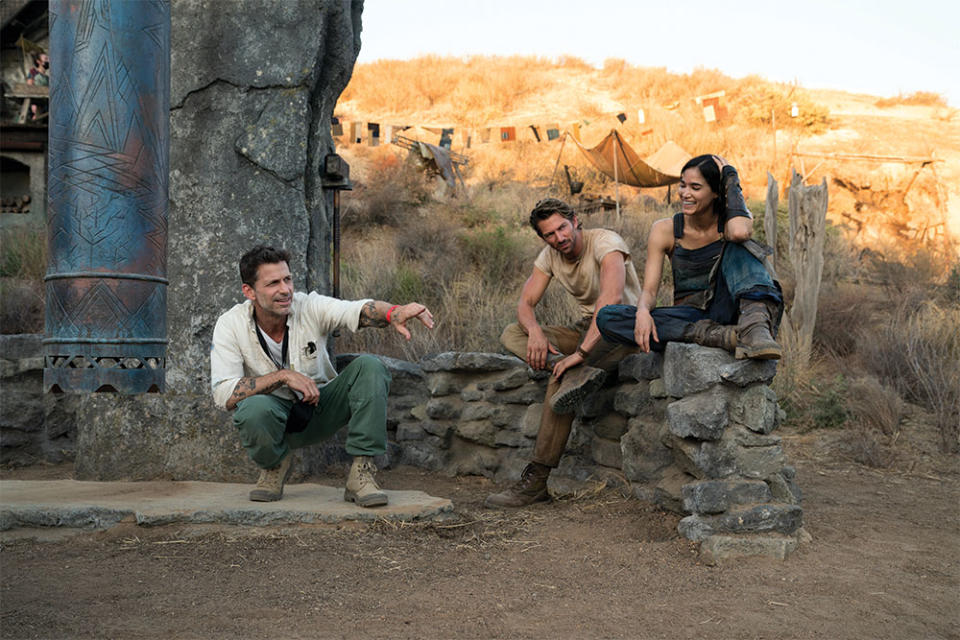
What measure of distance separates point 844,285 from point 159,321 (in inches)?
354

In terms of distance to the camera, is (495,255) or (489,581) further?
(495,255)

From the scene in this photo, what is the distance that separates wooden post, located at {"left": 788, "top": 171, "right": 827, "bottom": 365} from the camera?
327 inches

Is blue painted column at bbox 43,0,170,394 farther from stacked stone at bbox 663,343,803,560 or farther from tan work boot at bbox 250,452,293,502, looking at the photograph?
stacked stone at bbox 663,343,803,560

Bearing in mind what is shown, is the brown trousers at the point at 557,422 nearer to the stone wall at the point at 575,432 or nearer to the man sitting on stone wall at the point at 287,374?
the stone wall at the point at 575,432

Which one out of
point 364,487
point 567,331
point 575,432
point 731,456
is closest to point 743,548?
point 731,456

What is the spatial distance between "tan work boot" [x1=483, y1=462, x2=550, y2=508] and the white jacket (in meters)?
1.12

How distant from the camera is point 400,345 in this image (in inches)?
295

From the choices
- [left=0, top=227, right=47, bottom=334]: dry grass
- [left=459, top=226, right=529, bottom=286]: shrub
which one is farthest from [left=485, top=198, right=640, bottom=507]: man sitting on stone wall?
[left=459, top=226, right=529, bottom=286]: shrub

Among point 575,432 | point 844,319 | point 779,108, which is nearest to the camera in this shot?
point 575,432

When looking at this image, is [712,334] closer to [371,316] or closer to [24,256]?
[371,316]

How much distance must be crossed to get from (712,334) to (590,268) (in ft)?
3.34

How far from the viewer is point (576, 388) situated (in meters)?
4.12

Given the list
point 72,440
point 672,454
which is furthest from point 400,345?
point 672,454

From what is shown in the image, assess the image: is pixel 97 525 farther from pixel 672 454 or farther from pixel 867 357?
pixel 867 357
